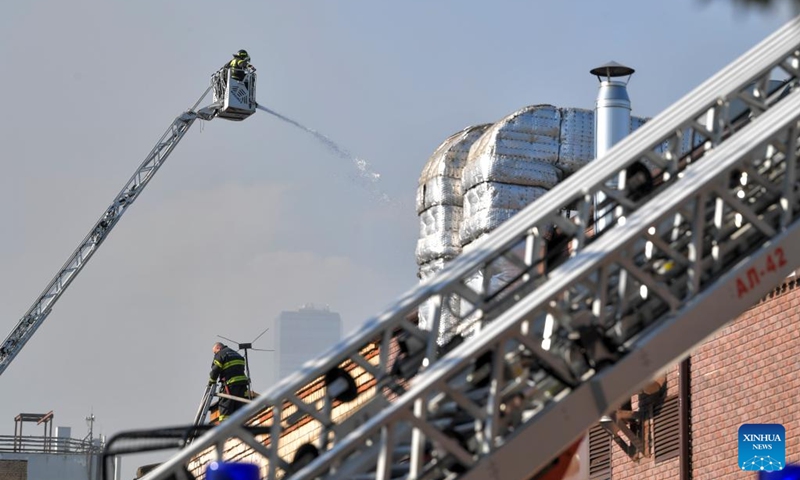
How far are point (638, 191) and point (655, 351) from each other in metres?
1.25

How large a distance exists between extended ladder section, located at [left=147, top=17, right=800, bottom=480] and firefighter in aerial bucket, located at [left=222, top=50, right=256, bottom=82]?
34618 mm

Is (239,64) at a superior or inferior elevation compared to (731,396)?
superior

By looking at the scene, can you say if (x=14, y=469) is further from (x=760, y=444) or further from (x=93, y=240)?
(x=760, y=444)

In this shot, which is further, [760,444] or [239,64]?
[239,64]

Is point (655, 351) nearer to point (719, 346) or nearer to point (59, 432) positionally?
point (719, 346)

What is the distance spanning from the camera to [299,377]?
9.42m

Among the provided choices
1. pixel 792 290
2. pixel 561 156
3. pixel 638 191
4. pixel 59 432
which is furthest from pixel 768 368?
pixel 59 432

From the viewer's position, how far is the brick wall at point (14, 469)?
1863 inches

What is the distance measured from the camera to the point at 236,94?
4466cm

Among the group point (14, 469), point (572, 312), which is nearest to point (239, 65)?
point (14, 469)

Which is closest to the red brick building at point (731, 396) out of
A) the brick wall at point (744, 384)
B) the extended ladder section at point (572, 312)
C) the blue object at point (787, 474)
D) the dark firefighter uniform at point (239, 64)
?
the brick wall at point (744, 384)

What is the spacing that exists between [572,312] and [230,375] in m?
10.2

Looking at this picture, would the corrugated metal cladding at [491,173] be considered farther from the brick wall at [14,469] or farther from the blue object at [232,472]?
the brick wall at [14,469]

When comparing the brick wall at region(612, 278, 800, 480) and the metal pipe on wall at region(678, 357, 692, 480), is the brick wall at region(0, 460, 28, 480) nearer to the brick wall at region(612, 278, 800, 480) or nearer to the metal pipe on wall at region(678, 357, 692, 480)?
the brick wall at region(612, 278, 800, 480)
